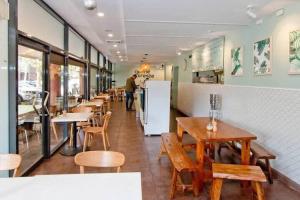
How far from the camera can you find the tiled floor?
349 cm

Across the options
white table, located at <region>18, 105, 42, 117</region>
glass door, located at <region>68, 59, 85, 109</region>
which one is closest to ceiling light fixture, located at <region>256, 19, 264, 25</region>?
white table, located at <region>18, 105, 42, 117</region>

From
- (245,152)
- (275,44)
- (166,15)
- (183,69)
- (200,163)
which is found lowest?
(200,163)

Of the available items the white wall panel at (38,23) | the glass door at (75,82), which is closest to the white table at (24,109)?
the white wall panel at (38,23)

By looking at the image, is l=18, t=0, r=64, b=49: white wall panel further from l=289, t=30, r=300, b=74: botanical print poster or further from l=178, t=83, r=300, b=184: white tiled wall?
l=289, t=30, r=300, b=74: botanical print poster

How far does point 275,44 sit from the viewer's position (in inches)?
182

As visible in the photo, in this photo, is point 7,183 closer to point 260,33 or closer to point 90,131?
point 90,131

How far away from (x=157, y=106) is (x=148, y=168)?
2.77 m

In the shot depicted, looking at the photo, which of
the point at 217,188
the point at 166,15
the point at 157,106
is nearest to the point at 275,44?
the point at 166,15

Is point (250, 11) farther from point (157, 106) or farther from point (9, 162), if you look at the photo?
point (9, 162)

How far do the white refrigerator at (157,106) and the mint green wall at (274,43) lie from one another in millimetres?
1684

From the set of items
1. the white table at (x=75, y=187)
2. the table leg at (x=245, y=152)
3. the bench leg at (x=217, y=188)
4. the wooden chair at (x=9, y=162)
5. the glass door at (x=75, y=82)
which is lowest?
the bench leg at (x=217, y=188)

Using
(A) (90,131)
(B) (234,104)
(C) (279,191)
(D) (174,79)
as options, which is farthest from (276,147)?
(D) (174,79)

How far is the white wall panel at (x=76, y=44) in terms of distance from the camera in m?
7.02

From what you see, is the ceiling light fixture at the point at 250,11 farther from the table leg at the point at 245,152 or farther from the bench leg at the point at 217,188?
the bench leg at the point at 217,188
